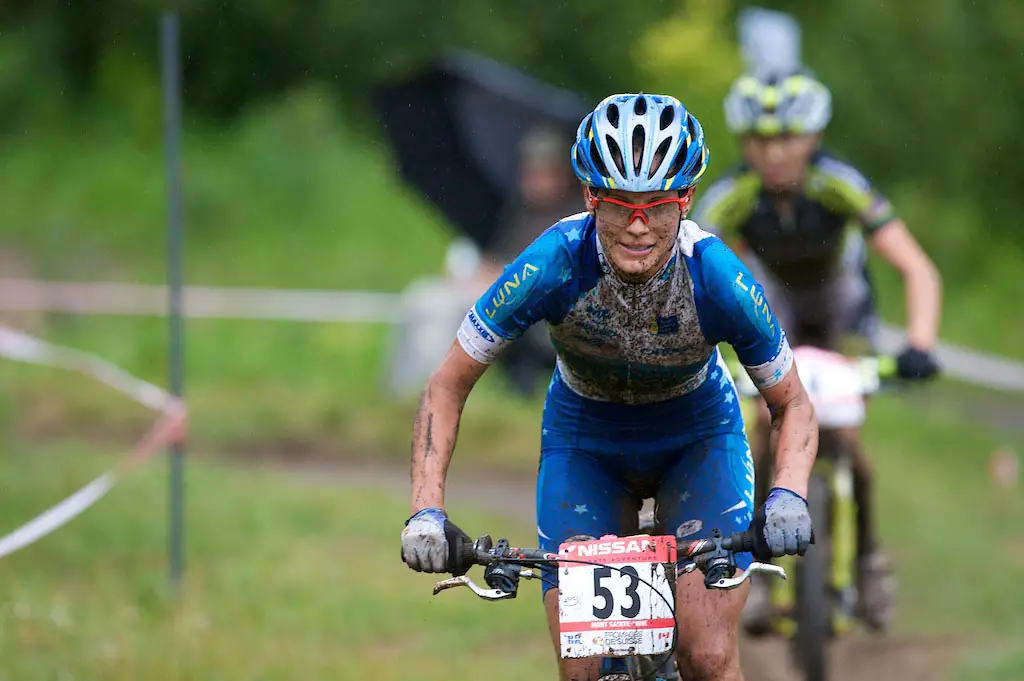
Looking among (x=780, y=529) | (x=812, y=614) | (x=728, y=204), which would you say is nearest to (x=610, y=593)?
(x=780, y=529)

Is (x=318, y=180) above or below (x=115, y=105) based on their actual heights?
below

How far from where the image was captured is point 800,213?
787 centimetres

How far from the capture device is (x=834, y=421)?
7.20m

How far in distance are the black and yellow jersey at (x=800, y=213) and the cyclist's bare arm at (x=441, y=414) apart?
301cm

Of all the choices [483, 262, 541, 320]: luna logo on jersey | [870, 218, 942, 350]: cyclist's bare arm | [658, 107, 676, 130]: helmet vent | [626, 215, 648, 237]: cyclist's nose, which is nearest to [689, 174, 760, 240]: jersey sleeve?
[870, 218, 942, 350]: cyclist's bare arm

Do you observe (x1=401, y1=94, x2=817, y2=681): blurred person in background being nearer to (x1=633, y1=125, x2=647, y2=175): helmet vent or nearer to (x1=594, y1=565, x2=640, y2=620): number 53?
(x1=633, y1=125, x2=647, y2=175): helmet vent

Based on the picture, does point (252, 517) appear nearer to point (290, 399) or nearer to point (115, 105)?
point (290, 399)

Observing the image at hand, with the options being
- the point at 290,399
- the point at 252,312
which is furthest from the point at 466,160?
the point at 290,399

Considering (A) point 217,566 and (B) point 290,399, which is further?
(B) point 290,399

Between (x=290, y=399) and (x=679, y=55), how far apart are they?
35.0ft

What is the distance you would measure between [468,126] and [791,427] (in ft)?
46.1

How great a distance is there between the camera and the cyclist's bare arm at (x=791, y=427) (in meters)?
4.64

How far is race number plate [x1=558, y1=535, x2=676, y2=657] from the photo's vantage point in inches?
165

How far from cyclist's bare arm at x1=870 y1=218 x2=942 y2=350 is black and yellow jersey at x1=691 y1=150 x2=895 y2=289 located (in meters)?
0.10
